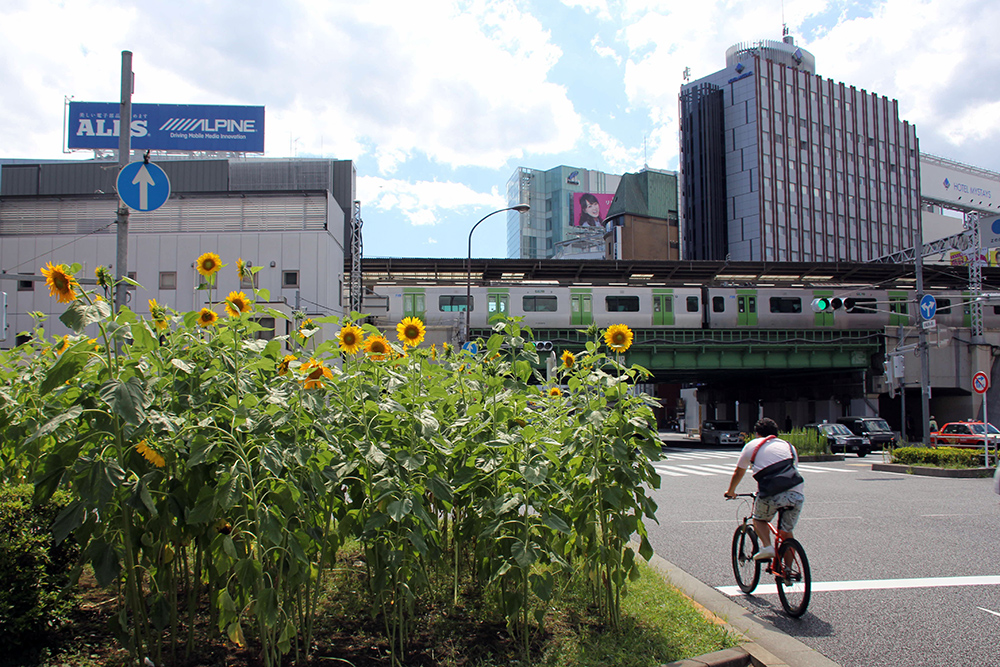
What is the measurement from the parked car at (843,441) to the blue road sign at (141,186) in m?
26.3

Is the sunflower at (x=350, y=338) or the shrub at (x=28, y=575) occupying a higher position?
the sunflower at (x=350, y=338)

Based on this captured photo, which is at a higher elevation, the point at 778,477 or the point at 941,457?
the point at 778,477

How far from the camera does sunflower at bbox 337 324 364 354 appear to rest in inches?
148

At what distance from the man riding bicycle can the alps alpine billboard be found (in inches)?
2186

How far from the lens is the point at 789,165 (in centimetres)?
9225

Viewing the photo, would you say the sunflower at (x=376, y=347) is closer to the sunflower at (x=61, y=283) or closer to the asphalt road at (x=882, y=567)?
the sunflower at (x=61, y=283)

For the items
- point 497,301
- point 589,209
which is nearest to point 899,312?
point 497,301

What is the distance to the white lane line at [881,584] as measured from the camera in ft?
20.4

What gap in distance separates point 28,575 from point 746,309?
36.2 m

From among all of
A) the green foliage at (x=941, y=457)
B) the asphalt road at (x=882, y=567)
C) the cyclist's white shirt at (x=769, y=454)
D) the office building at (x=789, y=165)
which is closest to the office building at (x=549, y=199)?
the office building at (x=789, y=165)

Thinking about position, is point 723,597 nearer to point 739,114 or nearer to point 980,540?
point 980,540

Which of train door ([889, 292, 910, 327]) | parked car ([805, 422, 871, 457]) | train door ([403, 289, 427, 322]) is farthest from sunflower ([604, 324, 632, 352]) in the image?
train door ([889, 292, 910, 327])

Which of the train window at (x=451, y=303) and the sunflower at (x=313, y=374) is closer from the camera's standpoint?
the sunflower at (x=313, y=374)

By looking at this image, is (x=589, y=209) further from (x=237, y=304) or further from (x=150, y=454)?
(x=150, y=454)
